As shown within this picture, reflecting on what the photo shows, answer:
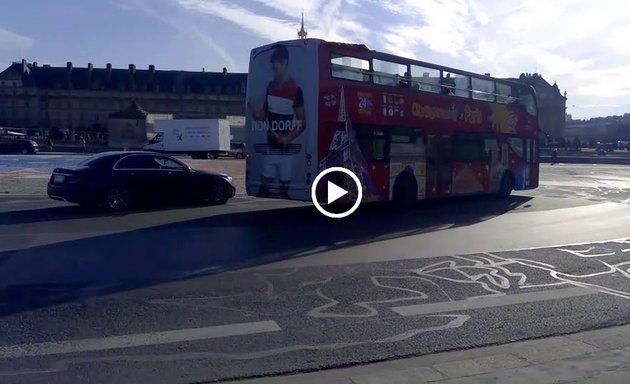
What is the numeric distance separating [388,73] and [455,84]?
11.5 feet

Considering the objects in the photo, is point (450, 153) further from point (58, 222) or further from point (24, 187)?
point (24, 187)

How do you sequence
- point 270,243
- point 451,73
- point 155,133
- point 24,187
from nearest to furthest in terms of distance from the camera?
point 270,243 < point 451,73 < point 24,187 < point 155,133

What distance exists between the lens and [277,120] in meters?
16.5

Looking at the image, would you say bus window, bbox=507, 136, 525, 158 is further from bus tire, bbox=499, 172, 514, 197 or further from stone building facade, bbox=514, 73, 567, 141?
stone building facade, bbox=514, 73, 567, 141

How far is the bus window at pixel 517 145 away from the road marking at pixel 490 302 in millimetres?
15111

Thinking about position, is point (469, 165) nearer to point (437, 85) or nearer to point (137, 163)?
point (437, 85)

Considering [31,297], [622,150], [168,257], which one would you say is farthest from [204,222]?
[622,150]

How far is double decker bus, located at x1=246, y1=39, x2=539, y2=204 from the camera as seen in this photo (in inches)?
627

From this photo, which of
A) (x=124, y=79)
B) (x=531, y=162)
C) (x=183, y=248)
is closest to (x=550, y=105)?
(x=124, y=79)

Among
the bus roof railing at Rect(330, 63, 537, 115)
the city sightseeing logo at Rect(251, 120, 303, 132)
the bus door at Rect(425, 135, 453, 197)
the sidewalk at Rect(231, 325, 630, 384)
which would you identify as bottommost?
the sidewalk at Rect(231, 325, 630, 384)

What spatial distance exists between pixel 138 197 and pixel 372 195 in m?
5.85

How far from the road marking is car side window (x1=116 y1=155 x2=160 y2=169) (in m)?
11.1

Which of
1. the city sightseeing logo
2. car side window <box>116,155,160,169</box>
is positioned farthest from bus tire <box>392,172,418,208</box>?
car side window <box>116,155,160,169</box>

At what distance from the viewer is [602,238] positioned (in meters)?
14.4
